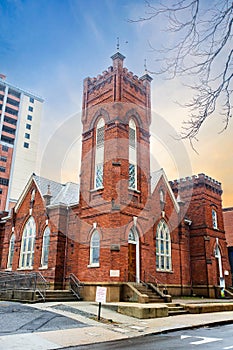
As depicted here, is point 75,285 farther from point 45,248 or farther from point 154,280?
point 154,280

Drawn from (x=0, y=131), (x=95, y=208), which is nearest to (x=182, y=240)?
(x=95, y=208)

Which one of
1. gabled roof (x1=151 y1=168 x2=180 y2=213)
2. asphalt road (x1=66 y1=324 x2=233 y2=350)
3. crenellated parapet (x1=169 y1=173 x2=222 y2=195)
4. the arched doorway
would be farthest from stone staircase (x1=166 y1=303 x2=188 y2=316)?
crenellated parapet (x1=169 y1=173 x2=222 y2=195)

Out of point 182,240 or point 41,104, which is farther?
point 41,104

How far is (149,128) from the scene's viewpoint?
944 inches

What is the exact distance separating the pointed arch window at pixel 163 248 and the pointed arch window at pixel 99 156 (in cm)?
571

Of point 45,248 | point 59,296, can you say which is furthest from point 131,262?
point 45,248

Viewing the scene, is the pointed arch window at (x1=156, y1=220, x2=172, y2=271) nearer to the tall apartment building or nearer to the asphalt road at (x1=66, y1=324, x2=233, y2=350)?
the asphalt road at (x1=66, y1=324, x2=233, y2=350)

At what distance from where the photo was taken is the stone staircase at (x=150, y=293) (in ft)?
57.6

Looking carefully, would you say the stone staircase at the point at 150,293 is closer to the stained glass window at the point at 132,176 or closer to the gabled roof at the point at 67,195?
the stained glass window at the point at 132,176

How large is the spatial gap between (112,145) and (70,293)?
9.21 meters

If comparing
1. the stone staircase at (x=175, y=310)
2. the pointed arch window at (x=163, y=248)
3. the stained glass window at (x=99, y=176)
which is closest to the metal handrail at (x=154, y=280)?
the pointed arch window at (x=163, y=248)

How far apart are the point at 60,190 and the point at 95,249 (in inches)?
360

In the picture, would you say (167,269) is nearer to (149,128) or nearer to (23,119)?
(149,128)

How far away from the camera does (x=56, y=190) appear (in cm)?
2722
